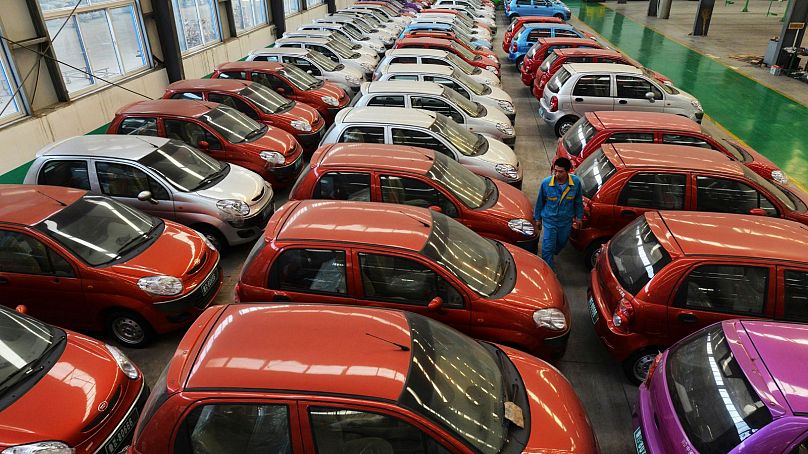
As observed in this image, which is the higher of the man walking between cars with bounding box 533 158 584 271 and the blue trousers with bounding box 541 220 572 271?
the man walking between cars with bounding box 533 158 584 271

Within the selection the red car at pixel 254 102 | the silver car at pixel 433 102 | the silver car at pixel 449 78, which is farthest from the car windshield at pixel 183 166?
the silver car at pixel 449 78

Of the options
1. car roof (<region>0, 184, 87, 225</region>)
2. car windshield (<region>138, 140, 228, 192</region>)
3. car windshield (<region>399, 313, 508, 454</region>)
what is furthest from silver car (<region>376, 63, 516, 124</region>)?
car windshield (<region>399, 313, 508, 454</region>)

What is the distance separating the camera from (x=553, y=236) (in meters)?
6.15

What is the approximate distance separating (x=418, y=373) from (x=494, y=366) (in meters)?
0.82

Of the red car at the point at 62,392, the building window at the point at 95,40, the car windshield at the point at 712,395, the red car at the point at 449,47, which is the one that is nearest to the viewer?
the car windshield at the point at 712,395

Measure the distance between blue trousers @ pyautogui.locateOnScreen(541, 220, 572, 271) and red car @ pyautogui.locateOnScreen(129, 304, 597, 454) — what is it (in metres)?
2.83

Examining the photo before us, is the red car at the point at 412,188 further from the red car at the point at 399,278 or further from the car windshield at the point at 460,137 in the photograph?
the car windshield at the point at 460,137

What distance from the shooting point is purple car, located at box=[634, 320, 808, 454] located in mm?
2961

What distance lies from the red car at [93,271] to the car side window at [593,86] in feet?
27.1

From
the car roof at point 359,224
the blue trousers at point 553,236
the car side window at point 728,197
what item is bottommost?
the blue trousers at point 553,236

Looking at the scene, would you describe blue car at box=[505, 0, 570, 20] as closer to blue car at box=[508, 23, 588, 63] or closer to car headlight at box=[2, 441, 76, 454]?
blue car at box=[508, 23, 588, 63]

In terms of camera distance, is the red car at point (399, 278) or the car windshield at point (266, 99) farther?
the car windshield at point (266, 99)

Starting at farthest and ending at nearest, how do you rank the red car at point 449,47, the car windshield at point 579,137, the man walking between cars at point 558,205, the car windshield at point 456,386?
the red car at point 449,47 < the car windshield at point 579,137 < the man walking between cars at point 558,205 < the car windshield at point 456,386

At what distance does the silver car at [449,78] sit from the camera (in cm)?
1080
